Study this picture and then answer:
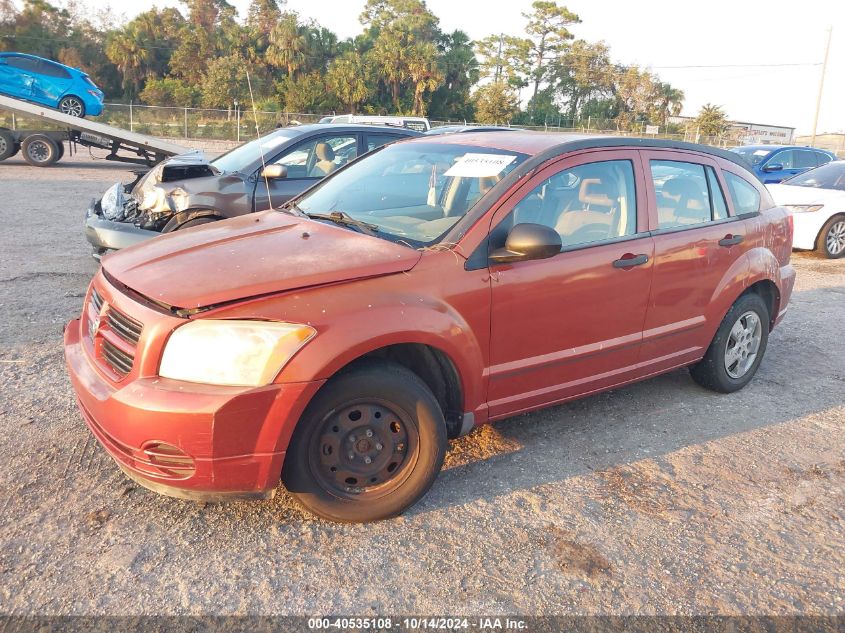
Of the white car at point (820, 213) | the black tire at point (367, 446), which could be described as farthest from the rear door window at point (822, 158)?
the black tire at point (367, 446)

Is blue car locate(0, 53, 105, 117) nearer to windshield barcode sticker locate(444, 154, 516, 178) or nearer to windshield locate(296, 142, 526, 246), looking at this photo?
windshield locate(296, 142, 526, 246)

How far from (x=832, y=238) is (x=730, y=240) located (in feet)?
23.8

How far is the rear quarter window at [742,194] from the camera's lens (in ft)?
14.8

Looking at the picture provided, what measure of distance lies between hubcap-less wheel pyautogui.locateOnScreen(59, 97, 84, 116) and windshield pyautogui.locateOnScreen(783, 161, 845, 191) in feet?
63.3

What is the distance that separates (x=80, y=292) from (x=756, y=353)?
18.8 feet

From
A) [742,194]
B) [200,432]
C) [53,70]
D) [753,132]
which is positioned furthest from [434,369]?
[753,132]

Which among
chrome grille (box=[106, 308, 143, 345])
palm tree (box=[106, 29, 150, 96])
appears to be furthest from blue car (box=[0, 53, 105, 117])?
palm tree (box=[106, 29, 150, 96])

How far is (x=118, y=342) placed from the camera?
273 cm

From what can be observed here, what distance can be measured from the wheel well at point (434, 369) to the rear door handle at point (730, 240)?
219cm

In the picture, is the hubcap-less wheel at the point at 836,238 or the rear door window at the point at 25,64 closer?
the hubcap-less wheel at the point at 836,238

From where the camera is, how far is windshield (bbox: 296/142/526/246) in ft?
11.0

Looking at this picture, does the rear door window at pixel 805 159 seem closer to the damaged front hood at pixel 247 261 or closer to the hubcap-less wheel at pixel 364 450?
the damaged front hood at pixel 247 261

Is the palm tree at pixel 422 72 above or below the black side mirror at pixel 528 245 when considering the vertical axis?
above

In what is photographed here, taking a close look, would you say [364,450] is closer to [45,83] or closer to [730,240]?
[730,240]
